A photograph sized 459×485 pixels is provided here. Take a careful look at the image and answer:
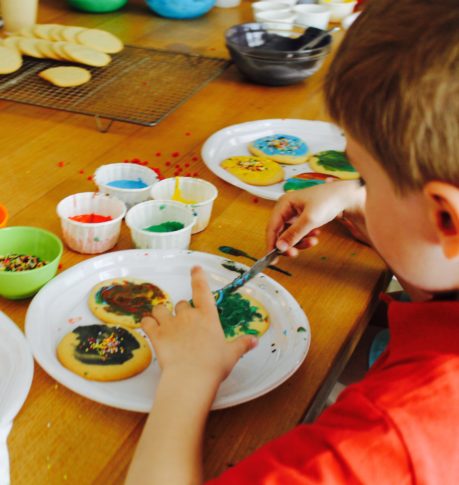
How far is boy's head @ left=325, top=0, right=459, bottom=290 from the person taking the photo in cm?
56

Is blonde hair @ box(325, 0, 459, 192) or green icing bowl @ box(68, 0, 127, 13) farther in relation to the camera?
green icing bowl @ box(68, 0, 127, 13)

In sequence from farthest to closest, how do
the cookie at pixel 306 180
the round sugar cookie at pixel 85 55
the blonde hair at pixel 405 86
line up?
the round sugar cookie at pixel 85 55, the cookie at pixel 306 180, the blonde hair at pixel 405 86

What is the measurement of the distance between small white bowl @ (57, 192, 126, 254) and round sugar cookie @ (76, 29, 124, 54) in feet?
2.24

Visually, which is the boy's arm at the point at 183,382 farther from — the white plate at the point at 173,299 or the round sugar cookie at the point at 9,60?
the round sugar cookie at the point at 9,60

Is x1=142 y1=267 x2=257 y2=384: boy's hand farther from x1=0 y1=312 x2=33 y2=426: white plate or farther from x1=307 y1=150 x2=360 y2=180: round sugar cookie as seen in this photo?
x1=307 y1=150 x2=360 y2=180: round sugar cookie

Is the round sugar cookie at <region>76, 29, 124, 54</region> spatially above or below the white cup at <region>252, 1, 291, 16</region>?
above

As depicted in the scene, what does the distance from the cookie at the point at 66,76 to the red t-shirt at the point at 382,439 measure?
3.36 ft

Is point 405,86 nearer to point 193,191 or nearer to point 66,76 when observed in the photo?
point 193,191

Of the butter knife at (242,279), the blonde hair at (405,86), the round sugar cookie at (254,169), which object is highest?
the blonde hair at (405,86)

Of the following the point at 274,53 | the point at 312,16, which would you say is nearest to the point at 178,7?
the point at 312,16

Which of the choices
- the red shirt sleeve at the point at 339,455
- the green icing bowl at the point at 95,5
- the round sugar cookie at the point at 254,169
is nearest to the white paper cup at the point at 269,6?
the green icing bowl at the point at 95,5

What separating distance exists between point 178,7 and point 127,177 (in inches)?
41.7

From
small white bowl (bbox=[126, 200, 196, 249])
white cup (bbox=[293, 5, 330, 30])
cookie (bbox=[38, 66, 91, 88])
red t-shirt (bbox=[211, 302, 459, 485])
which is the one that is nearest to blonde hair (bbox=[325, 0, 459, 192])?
red t-shirt (bbox=[211, 302, 459, 485])

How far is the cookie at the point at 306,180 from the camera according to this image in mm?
1195
